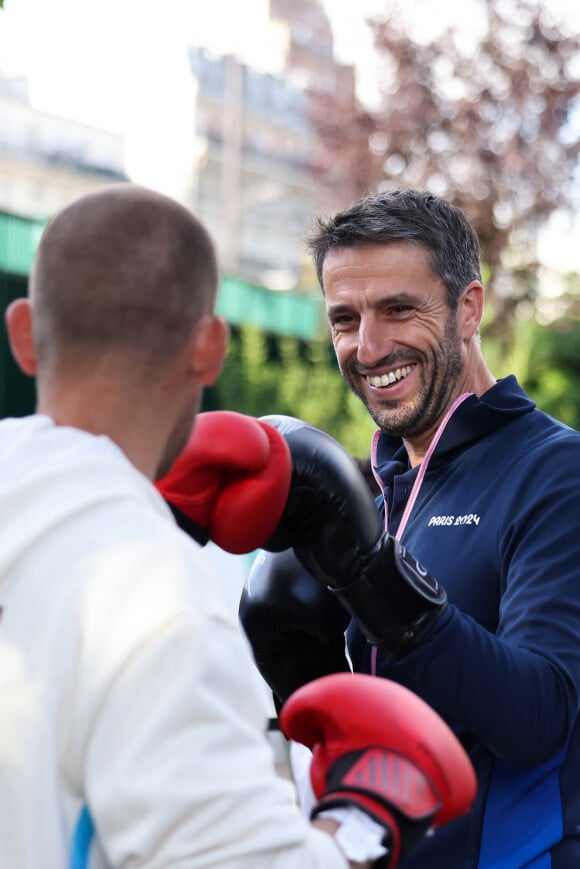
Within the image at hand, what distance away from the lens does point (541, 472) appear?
227 centimetres

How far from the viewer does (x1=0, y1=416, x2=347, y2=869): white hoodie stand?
1248 millimetres

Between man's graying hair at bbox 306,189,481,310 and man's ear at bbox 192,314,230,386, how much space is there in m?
1.17

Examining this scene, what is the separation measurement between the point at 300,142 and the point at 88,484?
140 feet

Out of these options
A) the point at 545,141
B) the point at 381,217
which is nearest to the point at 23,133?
the point at 545,141

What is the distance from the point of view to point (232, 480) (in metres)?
2.08

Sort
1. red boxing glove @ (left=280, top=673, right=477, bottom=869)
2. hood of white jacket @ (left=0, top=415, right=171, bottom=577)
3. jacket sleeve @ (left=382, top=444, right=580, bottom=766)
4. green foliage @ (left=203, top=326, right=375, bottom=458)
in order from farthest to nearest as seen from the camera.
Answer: green foliage @ (left=203, top=326, right=375, bottom=458)
jacket sleeve @ (left=382, top=444, right=580, bottom=766)
red boxing glove @ (left=280, top=673, right=477, bottom=869)
hood of white jacket @ (left=0, top=415, right=171, bottom=577)

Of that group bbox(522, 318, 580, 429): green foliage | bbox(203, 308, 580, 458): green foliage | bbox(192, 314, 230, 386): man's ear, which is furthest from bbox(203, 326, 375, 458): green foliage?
bbox(192, 314, 230, 386): man's ear

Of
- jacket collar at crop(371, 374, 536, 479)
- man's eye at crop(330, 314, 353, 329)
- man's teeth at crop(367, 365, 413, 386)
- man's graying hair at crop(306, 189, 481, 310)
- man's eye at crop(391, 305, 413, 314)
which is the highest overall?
man's graying hair at crop(306, 189, 481, 310)

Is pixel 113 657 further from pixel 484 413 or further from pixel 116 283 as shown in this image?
pixel 484 413

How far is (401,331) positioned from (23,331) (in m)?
1.29

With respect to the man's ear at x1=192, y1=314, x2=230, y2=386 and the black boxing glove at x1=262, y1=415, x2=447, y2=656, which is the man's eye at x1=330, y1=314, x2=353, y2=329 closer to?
the black boxing glove at x1=262, y1=415, x2=447, y2=656

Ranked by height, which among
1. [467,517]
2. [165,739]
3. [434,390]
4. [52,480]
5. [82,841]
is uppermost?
[434,390]

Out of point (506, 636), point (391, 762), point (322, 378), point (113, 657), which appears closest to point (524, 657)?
point (506, 636)

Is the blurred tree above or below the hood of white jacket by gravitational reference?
above
